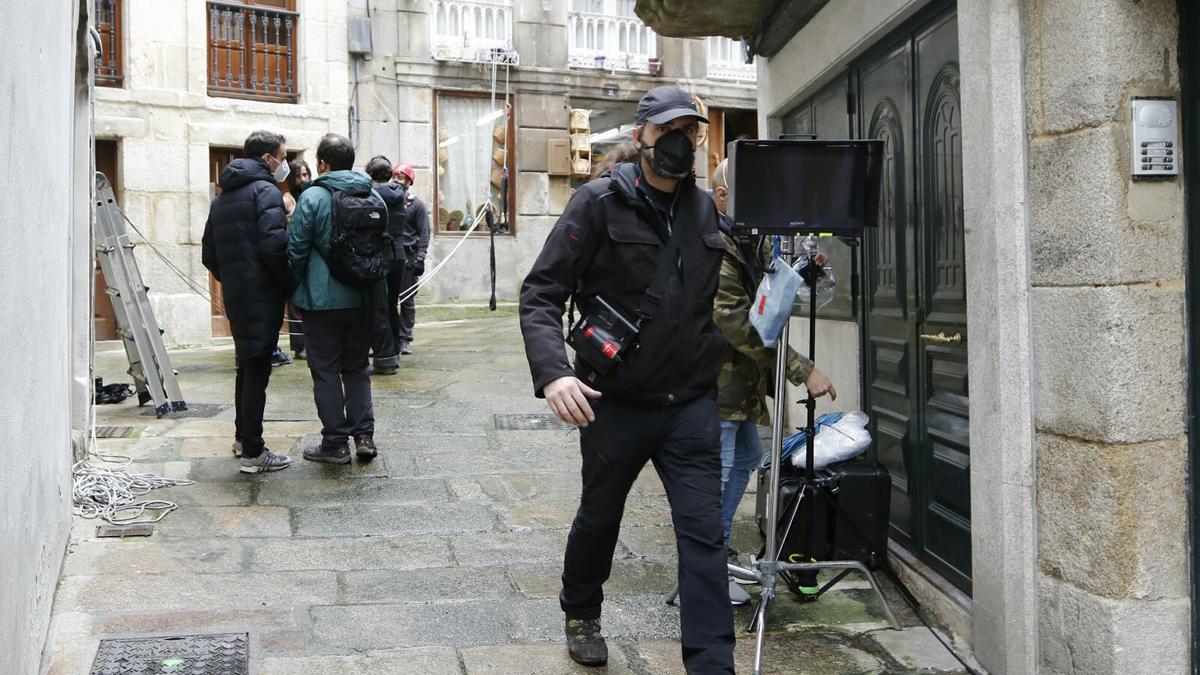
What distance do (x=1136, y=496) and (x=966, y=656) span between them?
1087 millimetres

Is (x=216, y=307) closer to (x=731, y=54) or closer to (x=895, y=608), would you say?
(x=731, y=54)

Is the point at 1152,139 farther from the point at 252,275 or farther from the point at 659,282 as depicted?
the point at 252,275

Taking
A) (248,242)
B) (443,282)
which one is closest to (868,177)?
(248,242)

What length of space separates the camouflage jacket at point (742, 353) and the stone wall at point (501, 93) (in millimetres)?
13780

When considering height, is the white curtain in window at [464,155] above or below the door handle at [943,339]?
above

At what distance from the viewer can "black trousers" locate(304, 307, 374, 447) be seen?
7.01m

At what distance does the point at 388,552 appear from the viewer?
5.60 m

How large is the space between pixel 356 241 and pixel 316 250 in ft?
0.84

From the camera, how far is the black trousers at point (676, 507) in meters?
3.72

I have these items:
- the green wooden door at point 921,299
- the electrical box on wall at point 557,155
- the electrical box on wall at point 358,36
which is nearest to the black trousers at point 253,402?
the green wooden door at point 921,299

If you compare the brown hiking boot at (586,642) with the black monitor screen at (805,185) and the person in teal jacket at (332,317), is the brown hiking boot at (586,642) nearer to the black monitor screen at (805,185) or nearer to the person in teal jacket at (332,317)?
the black monitor screen at (805,185)

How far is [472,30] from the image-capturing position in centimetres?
1911

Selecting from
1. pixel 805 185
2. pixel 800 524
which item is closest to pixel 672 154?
pixel 805 185

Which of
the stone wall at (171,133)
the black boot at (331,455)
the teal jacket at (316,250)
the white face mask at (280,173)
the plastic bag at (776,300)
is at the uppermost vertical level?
the stone wall at (171,133)
